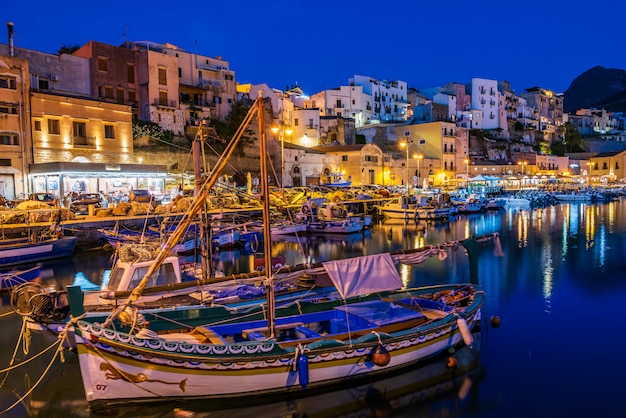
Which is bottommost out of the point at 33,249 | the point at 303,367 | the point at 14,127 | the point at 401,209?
the point at 303,367

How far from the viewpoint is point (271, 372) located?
8.16 meters

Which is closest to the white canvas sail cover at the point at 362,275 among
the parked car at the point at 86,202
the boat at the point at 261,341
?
the boat at the point at 261,341

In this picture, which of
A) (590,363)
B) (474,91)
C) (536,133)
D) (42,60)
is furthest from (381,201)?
(536,133)

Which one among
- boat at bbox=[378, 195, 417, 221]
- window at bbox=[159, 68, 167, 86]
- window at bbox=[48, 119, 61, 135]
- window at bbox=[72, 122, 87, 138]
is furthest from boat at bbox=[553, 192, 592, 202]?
window at bbox=[48, 119, 61, 135]

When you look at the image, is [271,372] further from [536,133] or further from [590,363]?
[536,133]

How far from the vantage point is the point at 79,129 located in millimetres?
36844

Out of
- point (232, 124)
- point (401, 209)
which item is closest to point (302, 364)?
Result: point (401, 209)

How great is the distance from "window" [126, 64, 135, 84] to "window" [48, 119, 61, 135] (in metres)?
10.8

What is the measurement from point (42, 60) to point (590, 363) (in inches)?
1700

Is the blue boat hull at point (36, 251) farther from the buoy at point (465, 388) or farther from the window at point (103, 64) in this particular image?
the window at point (103, 64)

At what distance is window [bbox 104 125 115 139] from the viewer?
126 ft

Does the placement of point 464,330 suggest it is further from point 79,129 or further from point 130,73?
point 130,73

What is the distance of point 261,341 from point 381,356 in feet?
7.15

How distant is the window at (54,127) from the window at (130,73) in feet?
35.4
